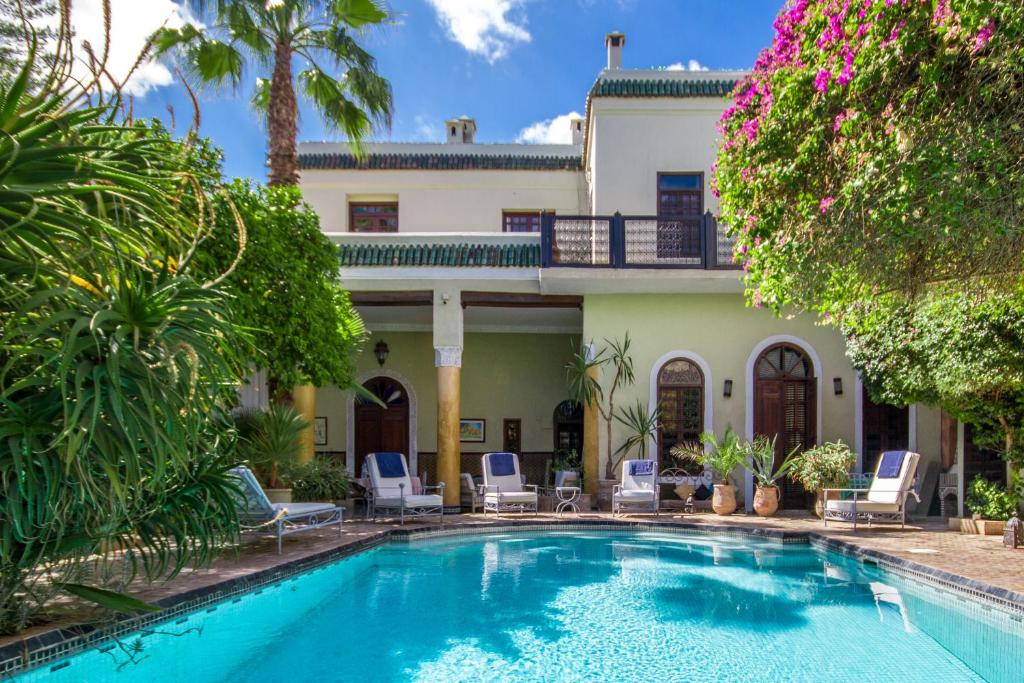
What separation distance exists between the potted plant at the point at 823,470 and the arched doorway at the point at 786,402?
1303 mm

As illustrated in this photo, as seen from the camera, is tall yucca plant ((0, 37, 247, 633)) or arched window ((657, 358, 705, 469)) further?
arched window ((657, 358, 705, 469))

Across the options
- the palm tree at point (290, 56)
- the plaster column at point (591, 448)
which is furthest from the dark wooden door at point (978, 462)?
the palm tree at point (290, 56)

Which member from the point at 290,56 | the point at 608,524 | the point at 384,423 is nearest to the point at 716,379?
the point at 608,524

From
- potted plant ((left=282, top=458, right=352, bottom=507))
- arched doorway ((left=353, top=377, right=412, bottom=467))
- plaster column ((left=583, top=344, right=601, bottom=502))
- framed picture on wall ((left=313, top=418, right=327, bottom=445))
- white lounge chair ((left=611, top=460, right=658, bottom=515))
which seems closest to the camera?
potted plant ((left=282, top=458, right=352, bottom=507))

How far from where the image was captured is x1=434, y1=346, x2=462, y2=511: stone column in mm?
13887

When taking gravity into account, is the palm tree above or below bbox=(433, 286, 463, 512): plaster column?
above

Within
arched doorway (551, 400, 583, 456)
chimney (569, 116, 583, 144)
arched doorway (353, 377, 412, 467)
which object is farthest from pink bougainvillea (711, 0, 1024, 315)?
chimney (569, 116, 583, 144)

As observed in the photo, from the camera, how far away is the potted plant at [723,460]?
12.9 meters

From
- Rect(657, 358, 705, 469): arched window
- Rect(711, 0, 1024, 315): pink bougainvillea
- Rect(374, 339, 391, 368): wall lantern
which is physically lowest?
Rect(657, 358, 705, 469): arched window

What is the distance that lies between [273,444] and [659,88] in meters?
10.1

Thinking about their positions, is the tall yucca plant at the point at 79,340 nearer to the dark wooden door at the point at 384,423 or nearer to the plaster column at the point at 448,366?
the plaster column at the point at 448,366

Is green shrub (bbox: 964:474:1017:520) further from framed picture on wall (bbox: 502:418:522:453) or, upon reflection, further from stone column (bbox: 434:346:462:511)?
framed picture on wall (bbox: 502:418:522:453)

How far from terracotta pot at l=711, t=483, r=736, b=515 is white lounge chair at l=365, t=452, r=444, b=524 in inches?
180

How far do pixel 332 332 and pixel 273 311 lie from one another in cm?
102
